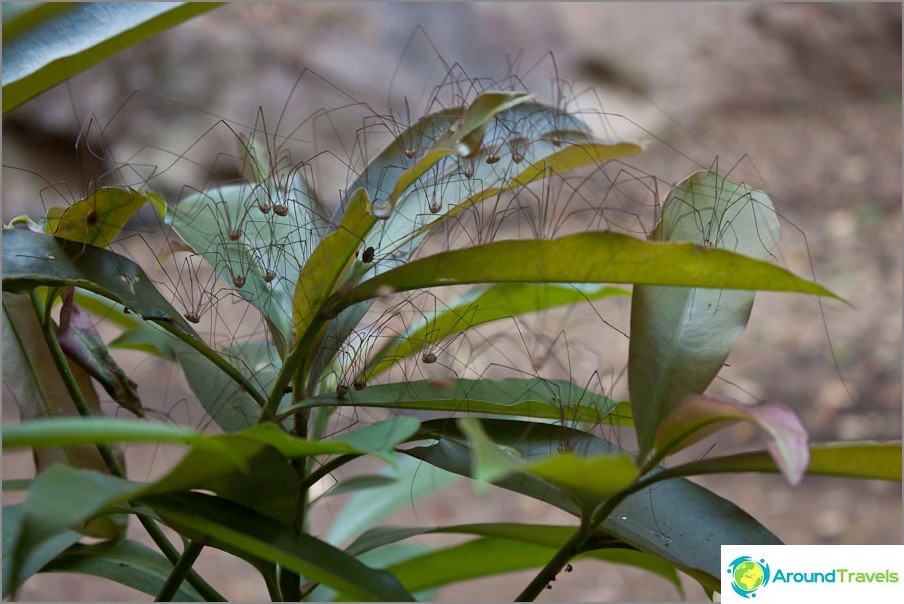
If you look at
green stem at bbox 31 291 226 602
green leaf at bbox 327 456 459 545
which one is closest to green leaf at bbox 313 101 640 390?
green stem at bbox 31 291 226 602

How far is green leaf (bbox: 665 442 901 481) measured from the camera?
313 mm

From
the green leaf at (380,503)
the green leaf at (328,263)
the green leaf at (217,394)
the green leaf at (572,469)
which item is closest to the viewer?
the green leaf at (572,469)

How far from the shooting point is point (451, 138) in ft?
1.13

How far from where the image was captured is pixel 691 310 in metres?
0.39

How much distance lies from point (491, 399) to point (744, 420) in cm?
17

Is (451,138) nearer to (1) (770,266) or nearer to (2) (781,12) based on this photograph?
(1) (770,266)

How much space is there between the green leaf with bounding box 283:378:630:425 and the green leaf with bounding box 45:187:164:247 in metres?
0.14

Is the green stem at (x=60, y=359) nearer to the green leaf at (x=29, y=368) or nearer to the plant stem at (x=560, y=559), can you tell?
the green leaf at (x=29, y=368)

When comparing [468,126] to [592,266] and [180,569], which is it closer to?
[592,266]

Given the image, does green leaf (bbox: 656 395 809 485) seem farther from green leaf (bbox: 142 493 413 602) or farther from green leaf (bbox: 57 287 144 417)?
green leaf (bbox: 57 287 144 417)

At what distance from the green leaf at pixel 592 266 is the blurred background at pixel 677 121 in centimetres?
137

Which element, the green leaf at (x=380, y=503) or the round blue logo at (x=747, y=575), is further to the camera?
the green leaf at (x=380, y=503)

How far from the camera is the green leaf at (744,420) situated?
0.88 feet

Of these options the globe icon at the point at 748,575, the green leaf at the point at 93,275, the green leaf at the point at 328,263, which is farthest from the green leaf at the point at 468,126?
the globe icon at the point at 748,575
